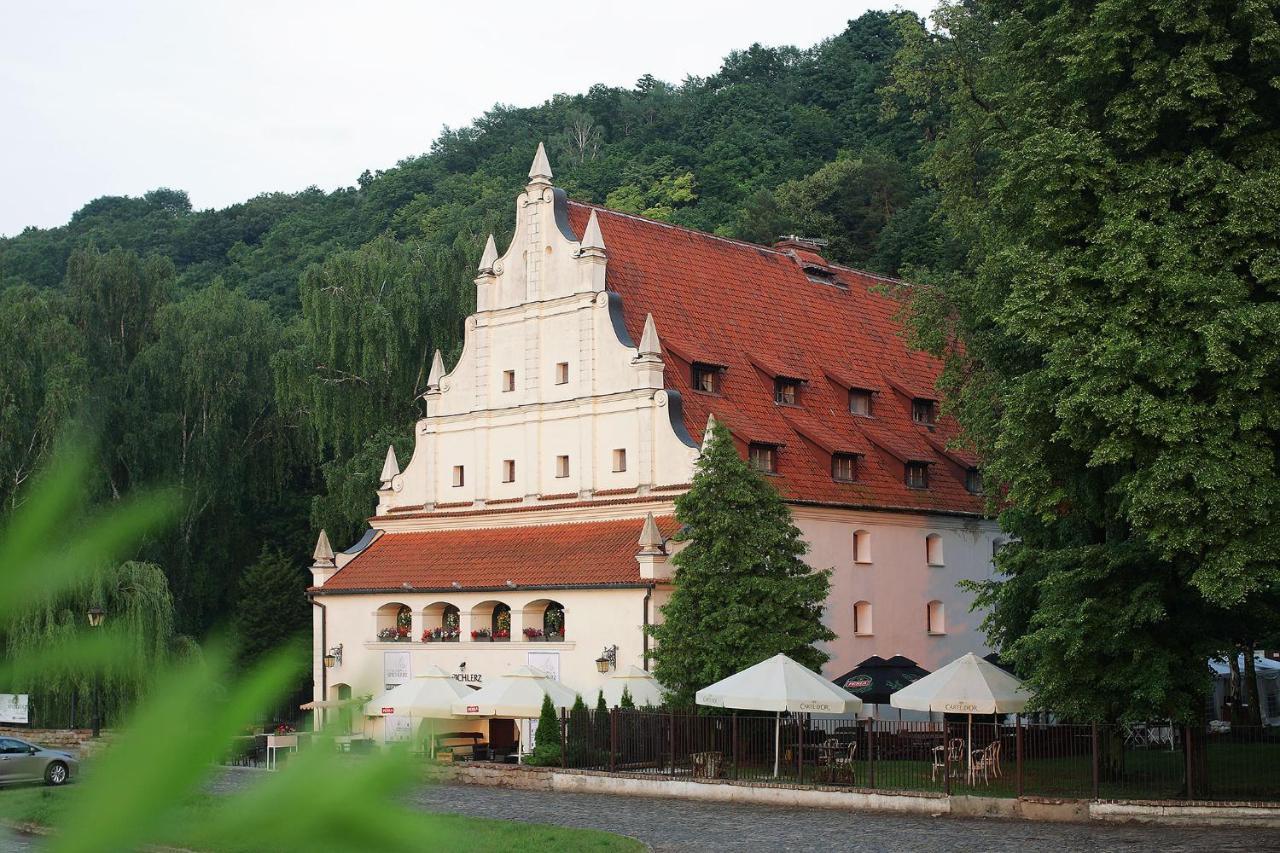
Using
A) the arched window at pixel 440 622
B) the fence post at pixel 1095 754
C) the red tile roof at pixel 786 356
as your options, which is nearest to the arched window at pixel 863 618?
the red tile roof at pixel 786 356

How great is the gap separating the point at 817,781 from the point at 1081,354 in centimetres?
895

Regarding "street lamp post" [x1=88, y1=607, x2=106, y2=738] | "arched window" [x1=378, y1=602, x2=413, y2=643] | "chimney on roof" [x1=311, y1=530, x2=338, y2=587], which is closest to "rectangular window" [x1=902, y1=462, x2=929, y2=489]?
"arched window" [x1=378, y1=602, x2=413, y2=643]

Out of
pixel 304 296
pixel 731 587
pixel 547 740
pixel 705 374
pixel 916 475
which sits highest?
pixel 304 296

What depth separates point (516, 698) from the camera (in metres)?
32.5

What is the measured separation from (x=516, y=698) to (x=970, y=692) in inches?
377

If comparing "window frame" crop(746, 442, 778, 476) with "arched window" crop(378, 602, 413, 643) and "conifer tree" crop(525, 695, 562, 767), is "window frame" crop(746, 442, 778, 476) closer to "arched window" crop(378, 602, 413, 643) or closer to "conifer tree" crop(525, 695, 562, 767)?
"conifer tree" crop(525, 695, 562, 767)

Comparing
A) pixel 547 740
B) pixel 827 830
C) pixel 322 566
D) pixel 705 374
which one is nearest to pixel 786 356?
pixel 705 374

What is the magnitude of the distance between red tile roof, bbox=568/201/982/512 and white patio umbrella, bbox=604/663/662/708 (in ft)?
22.4

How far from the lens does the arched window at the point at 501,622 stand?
39.1m

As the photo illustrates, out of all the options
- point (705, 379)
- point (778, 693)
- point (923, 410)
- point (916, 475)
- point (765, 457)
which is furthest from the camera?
point (923, 410)

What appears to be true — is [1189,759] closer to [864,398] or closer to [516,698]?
[516,698]

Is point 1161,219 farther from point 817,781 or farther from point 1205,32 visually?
point 817,781

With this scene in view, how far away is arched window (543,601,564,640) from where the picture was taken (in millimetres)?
38084

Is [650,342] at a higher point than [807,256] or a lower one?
lower
